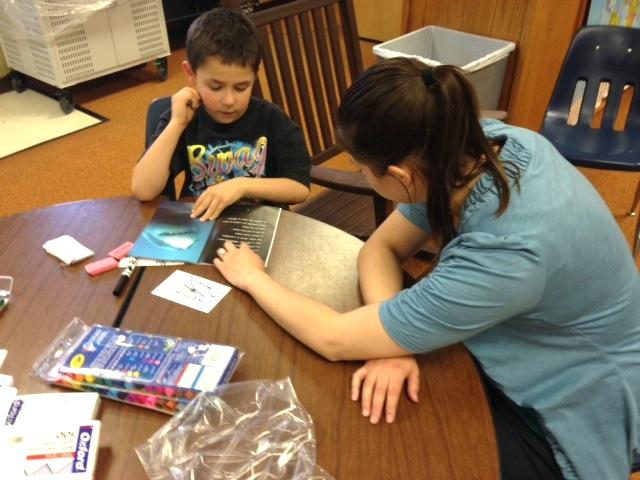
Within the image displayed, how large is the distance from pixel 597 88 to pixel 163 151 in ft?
5.84

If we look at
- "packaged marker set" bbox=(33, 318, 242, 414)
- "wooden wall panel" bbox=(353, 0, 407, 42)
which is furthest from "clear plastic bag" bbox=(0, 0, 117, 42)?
"packaged marker set" bbox=(33, 318, 242, 414)

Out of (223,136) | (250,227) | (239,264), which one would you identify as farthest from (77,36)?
(239,264)

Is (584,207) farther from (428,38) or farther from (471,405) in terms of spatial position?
(428,38)

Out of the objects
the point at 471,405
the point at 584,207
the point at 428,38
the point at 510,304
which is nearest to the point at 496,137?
the point at 584,207

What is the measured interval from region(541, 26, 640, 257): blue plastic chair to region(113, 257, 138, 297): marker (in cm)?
165

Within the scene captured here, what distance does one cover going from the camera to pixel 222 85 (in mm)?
1272

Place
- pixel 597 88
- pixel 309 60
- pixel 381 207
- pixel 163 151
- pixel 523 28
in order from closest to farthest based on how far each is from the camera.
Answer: pixel 163 151, pixel 381 207, pixel 309 60, pixel 597 88, pixel 523 28

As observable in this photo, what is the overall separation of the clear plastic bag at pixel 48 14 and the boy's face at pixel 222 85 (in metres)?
2.00

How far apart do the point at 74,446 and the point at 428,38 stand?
2397mm

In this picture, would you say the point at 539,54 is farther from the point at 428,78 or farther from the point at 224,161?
the point at 428,78

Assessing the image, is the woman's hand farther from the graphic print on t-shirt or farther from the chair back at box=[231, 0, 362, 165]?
the chair back at box=[231, 0, 362, 165]

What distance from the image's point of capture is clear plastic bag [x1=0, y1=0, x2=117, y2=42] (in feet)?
9.34

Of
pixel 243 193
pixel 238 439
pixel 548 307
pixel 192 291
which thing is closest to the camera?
pixel 238 439

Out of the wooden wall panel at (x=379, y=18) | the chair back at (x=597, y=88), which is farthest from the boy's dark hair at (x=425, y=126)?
the wooden wall panel at (x=379, y=18)
